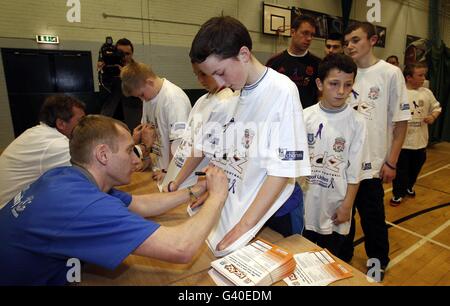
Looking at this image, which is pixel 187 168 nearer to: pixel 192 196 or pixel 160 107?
pixel 192 196

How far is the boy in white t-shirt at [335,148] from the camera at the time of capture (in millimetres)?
1829

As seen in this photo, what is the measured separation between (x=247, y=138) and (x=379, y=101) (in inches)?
52.2

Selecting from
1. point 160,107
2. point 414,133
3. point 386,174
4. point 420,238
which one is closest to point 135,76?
point 160,107

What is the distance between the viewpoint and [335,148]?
184 centimetres

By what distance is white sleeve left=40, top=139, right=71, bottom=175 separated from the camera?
76.6 inches

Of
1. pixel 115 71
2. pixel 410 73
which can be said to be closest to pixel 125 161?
pixel 115 71

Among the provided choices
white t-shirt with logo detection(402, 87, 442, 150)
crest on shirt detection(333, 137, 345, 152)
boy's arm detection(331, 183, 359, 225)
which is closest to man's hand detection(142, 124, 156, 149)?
crest on shirt detection(333, 137, 345, 152)

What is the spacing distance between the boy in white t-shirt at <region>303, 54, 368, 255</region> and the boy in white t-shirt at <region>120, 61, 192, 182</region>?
971 mm

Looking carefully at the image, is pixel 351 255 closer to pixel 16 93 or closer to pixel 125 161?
pixel 125 161

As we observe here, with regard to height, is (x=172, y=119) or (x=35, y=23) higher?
(x=35, y=23)

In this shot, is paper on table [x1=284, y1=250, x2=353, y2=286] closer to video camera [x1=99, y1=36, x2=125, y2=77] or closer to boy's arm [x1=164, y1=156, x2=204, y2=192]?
boy's arm [x1=164, y1=156, x2=204, y2=192]

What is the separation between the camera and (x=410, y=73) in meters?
4.09

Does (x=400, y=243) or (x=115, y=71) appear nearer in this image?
(x=400, y=243)

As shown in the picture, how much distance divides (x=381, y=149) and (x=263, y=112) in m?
1.40
